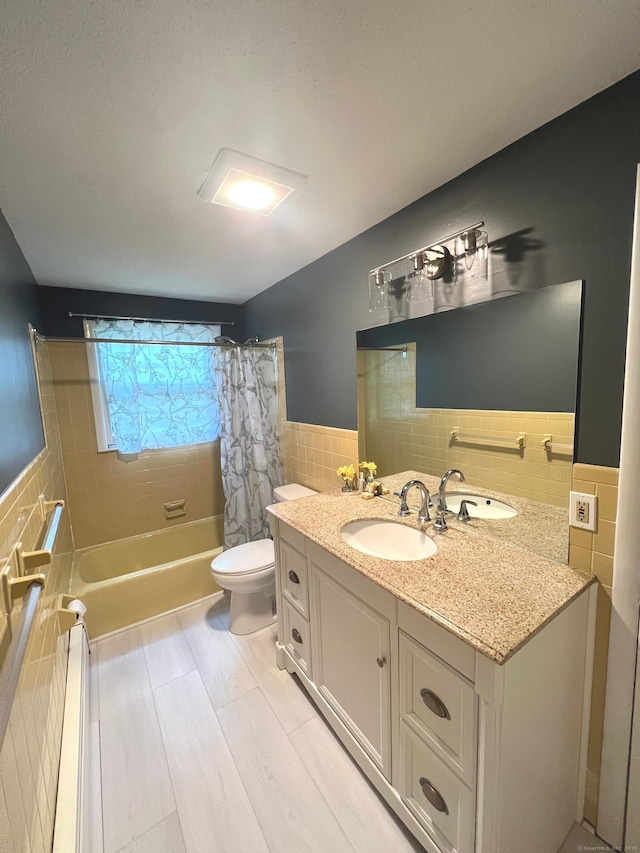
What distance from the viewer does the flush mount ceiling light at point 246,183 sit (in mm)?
1162

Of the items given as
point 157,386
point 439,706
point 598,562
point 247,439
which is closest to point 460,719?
point 439,706

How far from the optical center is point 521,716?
859 mm

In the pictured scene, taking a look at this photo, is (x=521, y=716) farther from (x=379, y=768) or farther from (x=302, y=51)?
(x=302, y=51)

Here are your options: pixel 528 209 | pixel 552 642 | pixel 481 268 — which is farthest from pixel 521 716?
pixel 528 209

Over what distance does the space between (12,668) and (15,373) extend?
1069mm

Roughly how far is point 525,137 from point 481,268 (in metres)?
0.40

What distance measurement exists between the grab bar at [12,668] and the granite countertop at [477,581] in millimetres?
877

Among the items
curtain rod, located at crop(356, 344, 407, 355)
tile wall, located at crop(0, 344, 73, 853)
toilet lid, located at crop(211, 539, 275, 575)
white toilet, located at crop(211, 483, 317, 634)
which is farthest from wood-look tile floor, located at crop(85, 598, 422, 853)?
curtain rod, located at crop(356, 344, 407, 355)

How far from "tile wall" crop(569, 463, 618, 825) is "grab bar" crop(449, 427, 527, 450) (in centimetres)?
21

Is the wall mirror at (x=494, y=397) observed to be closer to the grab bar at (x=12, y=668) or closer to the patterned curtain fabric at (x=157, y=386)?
the grab bar at (x=12, y=668)

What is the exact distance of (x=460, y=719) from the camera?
0.86 meters

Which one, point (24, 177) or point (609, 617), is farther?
point (24, 177)

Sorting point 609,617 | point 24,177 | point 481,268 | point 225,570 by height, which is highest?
point 24,177

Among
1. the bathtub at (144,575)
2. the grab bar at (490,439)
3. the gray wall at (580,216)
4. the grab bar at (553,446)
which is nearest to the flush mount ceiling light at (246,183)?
the gray wall at (580,216)
